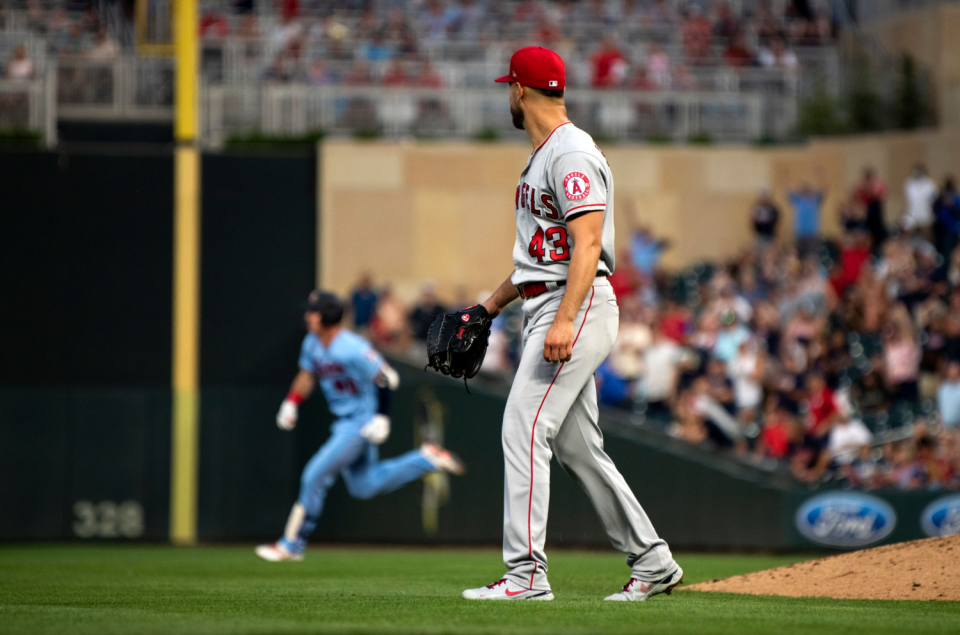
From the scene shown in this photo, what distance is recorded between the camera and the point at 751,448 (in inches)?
536

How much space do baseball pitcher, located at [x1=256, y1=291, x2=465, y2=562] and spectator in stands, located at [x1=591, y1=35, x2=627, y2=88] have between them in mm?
9560

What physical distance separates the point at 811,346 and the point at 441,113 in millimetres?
7144

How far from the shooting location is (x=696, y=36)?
20219 mm

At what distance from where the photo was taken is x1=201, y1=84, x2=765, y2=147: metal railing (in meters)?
17.5

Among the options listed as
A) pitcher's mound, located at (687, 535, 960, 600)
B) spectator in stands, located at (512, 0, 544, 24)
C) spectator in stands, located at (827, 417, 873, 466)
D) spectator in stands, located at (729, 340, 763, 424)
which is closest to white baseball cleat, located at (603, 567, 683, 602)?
pitcher's mound, located at (687, 535, 960, 600)

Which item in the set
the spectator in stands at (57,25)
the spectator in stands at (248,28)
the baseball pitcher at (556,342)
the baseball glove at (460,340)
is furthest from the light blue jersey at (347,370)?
the spectator in stands at (57,25)

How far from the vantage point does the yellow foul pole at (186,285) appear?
15.1 m

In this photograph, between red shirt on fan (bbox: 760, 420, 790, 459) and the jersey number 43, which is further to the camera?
red shirt on fan (bbox: 760, 420, 790, 459)

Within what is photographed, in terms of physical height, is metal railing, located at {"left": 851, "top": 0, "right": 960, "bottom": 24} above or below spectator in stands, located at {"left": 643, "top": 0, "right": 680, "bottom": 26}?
above

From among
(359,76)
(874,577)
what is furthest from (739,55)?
(874,577)

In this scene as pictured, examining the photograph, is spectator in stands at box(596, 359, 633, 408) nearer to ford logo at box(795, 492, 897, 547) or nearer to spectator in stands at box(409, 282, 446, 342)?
ford logo at box(795, 492, 897, 547)

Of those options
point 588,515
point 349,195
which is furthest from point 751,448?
point 349,195

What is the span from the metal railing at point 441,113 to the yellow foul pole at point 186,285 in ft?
3.79

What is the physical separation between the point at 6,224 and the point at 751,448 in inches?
395
